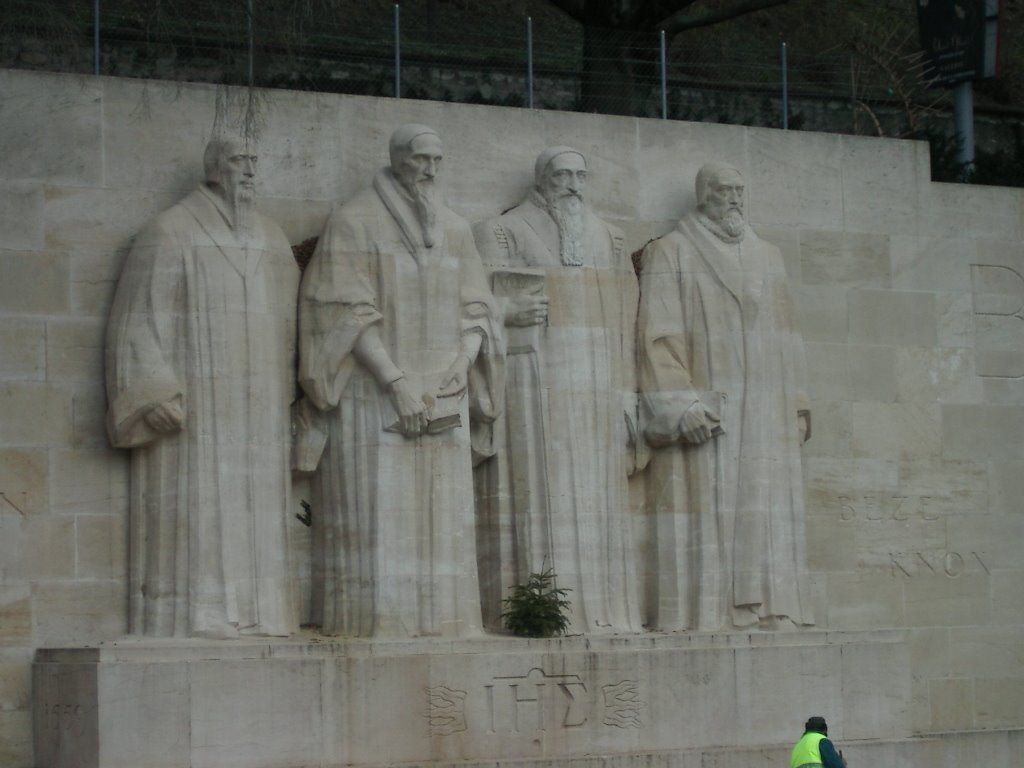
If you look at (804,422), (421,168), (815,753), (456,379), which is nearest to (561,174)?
(421,168)

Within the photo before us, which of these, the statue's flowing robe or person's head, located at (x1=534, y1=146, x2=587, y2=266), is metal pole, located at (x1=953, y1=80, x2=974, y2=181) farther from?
person's head, located at (x1=534, y1=146, x2=587, y2=266)

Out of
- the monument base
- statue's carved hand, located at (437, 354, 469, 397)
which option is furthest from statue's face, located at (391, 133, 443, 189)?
the monument base

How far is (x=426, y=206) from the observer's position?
1897 cm

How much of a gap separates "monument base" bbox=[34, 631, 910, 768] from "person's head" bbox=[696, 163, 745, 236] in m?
3.32

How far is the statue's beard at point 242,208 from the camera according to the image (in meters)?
18.5

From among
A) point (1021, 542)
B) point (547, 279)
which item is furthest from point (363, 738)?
point (1021, 542)

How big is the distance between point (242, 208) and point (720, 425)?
408 centimetres

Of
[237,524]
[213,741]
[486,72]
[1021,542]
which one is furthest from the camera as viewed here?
[486,72]

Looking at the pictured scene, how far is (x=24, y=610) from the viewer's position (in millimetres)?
17891

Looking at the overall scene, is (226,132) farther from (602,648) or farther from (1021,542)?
(1021,542)

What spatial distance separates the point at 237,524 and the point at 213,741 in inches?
69.6

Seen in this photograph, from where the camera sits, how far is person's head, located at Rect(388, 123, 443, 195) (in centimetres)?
1897

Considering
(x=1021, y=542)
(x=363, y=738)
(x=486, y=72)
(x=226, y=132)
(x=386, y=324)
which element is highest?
(x=486, y=72)

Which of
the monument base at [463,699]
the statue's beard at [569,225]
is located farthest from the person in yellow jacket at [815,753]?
the statue's beard at [569,225]
